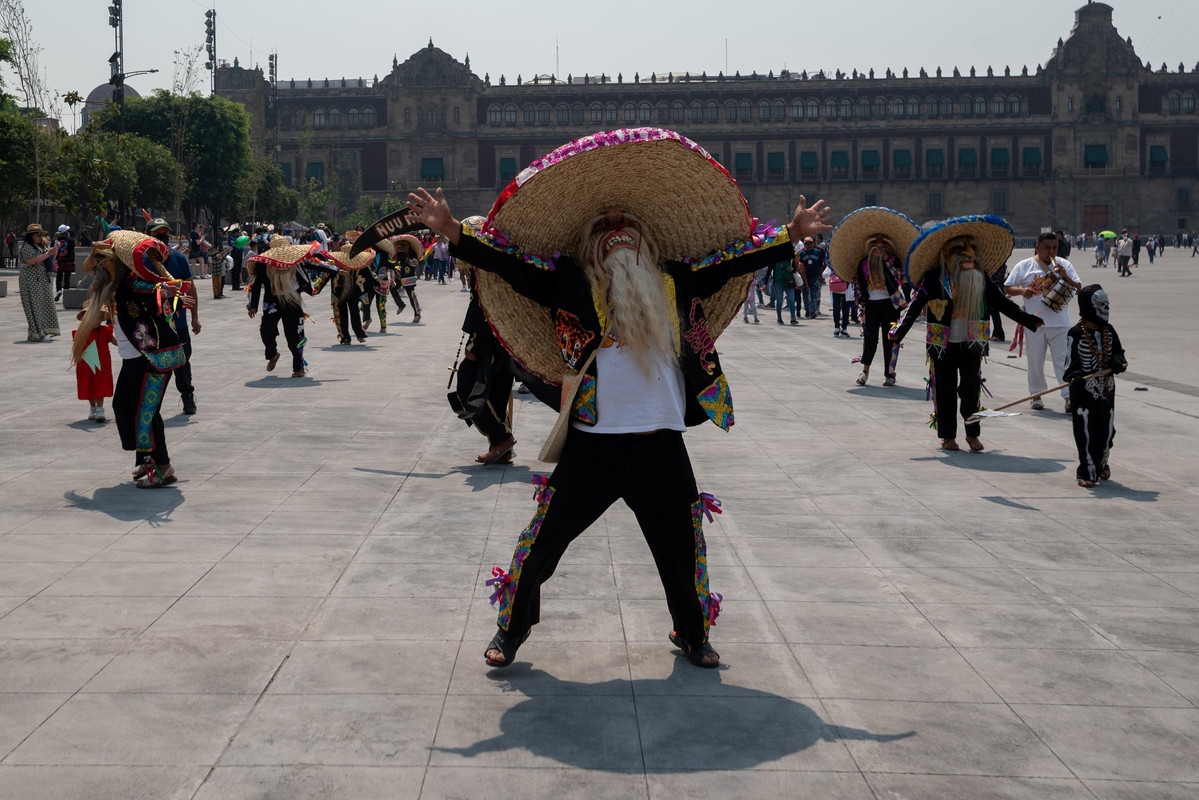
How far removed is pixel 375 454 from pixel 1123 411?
6.39 m

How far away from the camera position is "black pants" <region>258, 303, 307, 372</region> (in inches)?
508

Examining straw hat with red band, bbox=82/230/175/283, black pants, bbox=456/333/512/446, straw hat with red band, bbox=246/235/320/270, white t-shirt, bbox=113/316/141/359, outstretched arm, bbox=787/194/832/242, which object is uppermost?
straw hat with red band, bbox=246/235/320/270

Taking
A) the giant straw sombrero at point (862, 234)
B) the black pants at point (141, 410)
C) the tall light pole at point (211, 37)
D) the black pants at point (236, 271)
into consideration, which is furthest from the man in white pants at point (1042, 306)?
the tall light pole at point (211, 37)

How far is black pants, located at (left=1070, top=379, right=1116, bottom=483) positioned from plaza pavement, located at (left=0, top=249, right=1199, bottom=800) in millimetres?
151

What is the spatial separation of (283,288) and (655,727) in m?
10.00

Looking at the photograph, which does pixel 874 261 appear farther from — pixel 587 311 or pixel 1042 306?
Answer: pixel 587 311

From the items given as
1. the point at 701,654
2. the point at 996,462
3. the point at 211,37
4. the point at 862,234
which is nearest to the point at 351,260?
the point at 862,234

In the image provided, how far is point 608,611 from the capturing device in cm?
482

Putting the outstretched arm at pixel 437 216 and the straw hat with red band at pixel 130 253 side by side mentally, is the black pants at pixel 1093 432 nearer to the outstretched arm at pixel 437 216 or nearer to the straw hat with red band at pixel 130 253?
the outstretched arm at pixel 437 216

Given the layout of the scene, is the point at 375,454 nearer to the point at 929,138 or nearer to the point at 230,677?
the point at 230,677

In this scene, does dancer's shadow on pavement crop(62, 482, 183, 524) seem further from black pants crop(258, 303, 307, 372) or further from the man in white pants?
the man in white pants

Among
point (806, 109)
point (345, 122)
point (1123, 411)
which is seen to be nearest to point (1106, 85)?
point (806, 109)

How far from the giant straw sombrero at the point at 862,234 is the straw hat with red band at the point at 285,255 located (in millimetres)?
5456

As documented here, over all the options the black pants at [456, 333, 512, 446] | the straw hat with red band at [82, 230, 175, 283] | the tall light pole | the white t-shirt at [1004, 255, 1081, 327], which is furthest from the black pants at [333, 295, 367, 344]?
the tall light pole
